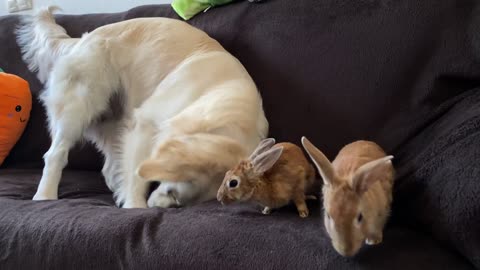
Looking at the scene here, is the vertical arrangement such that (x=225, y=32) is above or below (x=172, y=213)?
above

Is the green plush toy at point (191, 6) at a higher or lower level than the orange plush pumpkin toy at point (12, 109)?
higher

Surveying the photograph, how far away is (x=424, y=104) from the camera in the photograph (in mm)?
→ 1500

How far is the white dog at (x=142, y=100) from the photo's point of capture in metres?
1.52

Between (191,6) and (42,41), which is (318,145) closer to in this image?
(191,6)

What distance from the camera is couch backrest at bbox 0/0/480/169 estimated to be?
4.94ft

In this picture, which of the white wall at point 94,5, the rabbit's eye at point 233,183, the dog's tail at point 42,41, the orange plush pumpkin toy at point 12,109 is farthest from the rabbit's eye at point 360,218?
the white wall at point 94,5

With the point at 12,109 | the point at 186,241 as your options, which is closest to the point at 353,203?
the point at 186,241

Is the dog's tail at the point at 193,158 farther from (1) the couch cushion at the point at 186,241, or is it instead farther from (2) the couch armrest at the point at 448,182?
(2) the couch armrest at the point at 448,182

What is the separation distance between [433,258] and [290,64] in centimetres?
89

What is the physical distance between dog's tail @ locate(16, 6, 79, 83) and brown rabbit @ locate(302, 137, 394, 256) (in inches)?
54.0

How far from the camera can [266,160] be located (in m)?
1.22

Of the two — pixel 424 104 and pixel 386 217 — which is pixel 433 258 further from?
pixel 424 104

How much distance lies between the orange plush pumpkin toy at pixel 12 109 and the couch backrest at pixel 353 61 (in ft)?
2.73

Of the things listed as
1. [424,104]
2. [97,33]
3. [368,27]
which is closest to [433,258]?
[424,104]
